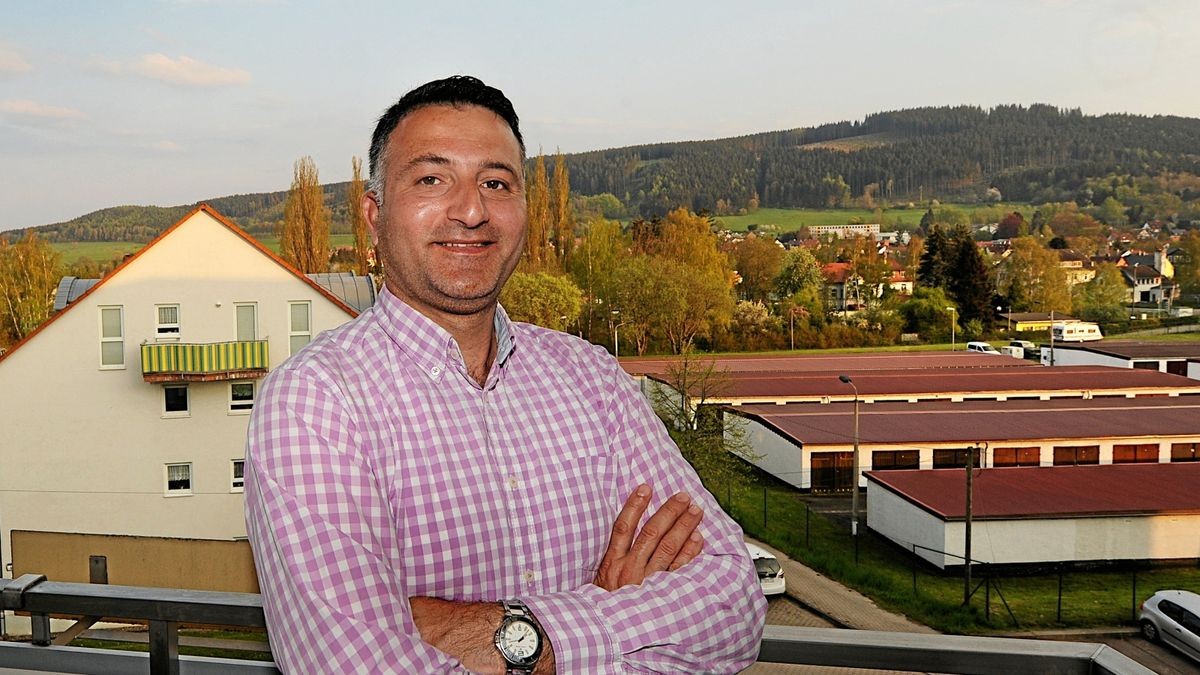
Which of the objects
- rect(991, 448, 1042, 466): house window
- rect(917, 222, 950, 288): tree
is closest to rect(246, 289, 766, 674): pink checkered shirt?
rect(991, 448, 1042, 466): house window

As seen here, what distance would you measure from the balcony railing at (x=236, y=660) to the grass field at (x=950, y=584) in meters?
7.27

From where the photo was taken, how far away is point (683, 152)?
5059 cm

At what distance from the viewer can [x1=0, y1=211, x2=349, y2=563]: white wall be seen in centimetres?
653

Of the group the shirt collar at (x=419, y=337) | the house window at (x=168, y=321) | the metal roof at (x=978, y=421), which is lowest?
A: the metal roof at (x=978, y=421)

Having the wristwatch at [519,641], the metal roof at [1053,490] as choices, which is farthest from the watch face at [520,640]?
the metal roof at [1053,490]

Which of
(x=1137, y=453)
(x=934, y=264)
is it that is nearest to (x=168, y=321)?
(x=1137, y=453)

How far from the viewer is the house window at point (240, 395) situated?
22.8ft

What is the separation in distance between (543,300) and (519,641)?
1591cm

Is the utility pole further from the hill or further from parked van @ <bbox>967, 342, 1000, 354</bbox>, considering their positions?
the hill

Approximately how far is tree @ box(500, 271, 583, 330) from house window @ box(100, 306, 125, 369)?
29.7ft

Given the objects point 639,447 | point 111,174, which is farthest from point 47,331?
point 111,174

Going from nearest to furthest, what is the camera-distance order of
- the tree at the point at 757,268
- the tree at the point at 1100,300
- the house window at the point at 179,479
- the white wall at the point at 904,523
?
the house window at the point at 179,479, the white wall at the point at 904,523, the tree at the point at 1100,300, the tree at the point at 757,268

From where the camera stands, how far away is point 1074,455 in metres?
11.8

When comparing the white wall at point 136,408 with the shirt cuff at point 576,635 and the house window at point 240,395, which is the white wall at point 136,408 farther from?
the shirt cuff at point 576,635
